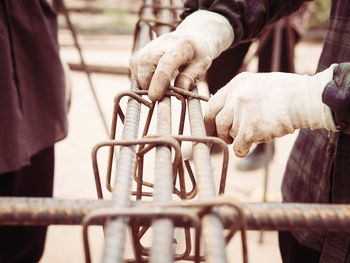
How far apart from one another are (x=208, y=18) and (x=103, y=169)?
1976 mm

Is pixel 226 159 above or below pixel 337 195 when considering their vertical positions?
above

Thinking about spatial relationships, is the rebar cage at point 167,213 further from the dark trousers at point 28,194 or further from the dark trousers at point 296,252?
the dark trousers at point 28,194

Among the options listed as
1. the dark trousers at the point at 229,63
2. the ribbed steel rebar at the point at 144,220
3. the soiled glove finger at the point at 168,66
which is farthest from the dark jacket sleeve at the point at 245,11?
the dark trousers at the point at 229,63

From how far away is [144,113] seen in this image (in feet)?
4.50

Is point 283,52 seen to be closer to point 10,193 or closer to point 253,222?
point 10,193

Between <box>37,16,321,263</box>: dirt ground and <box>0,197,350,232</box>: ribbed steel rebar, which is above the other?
<box>0,197,350,232</box>: ribbed steel rebar

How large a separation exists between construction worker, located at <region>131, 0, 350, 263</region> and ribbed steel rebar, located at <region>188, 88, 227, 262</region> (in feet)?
0.48

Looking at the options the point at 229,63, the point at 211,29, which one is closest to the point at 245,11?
the point at 211,29

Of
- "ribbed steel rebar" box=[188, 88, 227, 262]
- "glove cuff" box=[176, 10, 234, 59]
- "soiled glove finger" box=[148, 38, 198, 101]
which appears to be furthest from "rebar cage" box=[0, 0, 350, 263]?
"glove cuff" box=[176, 10, 234, 59]

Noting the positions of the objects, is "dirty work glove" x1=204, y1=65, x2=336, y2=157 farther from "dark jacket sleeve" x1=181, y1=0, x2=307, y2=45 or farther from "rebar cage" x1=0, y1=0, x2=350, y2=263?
"dark jacket sleeve" x1=181, y1=0, x2=307, y2=45

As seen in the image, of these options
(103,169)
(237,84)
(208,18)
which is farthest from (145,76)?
(103,169)

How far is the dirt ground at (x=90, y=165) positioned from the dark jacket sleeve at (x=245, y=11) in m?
1.39

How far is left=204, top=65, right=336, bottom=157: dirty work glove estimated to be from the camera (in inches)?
33.3

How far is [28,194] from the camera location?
67.2 inches
